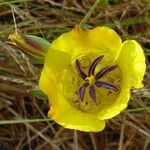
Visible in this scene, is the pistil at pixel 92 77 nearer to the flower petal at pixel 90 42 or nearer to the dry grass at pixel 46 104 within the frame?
the flower petal at pixel 90 42

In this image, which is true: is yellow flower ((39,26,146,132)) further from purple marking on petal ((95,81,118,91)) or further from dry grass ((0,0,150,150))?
dry grass ((0,0,150,150))

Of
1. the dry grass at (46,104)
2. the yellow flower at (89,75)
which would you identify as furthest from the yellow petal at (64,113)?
the dry grass at (46,104)

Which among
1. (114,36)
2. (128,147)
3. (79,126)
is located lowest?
(128,147)

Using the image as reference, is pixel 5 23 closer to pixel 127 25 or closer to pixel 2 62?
pixel 2 62

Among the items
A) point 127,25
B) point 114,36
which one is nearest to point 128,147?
point 127,25

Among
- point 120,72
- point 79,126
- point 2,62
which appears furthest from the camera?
point 2,62

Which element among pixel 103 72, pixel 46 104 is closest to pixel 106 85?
pixel 103 72

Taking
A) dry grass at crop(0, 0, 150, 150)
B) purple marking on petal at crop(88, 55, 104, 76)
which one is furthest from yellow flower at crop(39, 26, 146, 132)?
dry grass at crop(0, 0, 150, 150)
